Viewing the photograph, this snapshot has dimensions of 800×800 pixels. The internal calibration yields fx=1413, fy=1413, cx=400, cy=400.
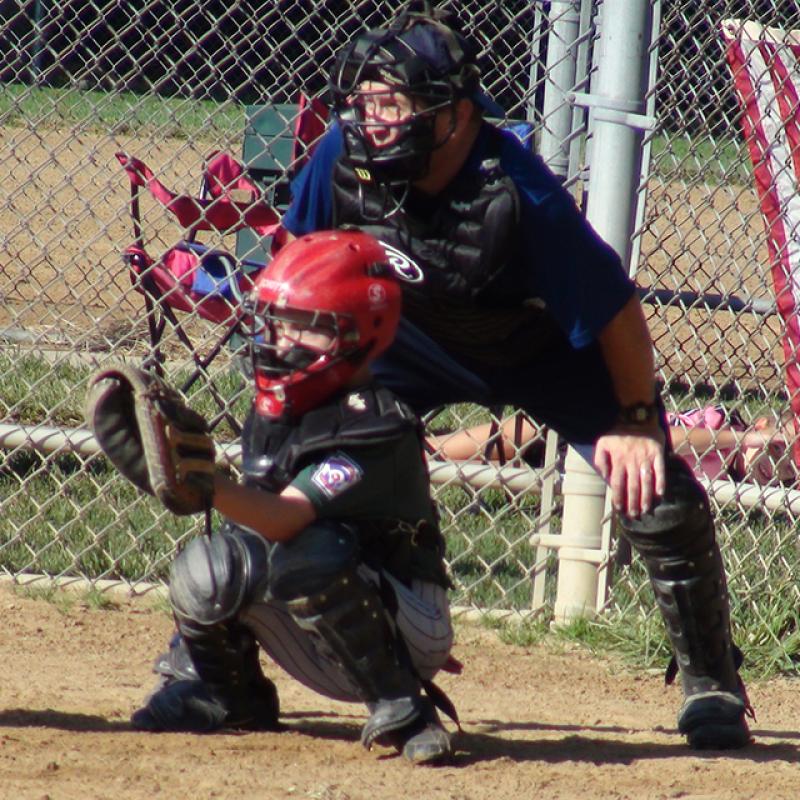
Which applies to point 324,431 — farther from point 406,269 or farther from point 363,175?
point 363,175

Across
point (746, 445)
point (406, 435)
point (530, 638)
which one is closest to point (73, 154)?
point (746, 445)

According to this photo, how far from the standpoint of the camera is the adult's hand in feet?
9.57

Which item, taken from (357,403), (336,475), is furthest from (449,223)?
(336,475)

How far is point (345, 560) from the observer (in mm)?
2809

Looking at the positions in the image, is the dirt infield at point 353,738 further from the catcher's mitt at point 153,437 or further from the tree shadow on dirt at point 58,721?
the catcher's mitt at point 153,437

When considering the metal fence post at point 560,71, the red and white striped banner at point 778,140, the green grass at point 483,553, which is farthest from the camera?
the red and white striped banner at point 778,140

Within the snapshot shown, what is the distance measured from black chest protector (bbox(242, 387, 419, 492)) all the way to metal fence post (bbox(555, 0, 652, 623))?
4.06 feet

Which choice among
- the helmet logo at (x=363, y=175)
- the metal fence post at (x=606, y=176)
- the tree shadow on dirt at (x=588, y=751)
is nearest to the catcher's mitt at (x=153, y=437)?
the helmet logo at (x=363, y=175)

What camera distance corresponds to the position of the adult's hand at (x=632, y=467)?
9.57 ft

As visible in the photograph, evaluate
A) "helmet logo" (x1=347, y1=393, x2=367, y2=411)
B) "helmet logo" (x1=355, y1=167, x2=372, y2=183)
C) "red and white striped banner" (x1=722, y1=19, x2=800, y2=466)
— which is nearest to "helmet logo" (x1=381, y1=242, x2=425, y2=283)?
"helmet logo" (x1=355, y1=167, x2=372, y2=183)

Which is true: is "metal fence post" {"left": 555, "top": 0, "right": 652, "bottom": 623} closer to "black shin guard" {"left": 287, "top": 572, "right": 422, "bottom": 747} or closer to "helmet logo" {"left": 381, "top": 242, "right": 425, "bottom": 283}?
"helmet logo" {"left": 381, "top": 242, "right": 425, "bottom": 283}

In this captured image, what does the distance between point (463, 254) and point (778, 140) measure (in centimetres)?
215

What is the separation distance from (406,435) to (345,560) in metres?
0.30

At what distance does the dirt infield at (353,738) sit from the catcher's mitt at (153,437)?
0.61m
